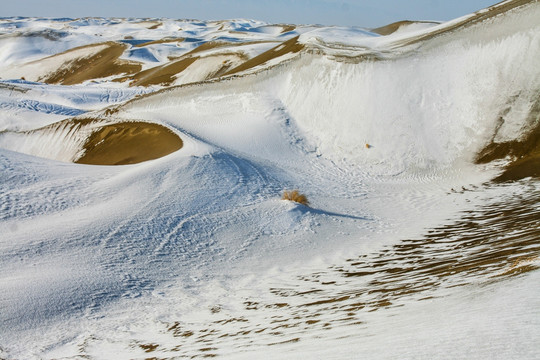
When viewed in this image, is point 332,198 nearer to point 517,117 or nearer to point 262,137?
point 262,137

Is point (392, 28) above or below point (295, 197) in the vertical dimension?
above

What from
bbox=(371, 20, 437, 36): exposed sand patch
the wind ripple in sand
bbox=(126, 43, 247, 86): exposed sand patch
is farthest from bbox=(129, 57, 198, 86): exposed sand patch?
the wind ripple in sand

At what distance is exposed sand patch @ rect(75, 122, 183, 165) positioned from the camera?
57.0 feet

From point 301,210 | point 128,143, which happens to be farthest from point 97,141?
point 301,210

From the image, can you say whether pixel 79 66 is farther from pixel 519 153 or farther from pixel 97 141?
pixel 519 153

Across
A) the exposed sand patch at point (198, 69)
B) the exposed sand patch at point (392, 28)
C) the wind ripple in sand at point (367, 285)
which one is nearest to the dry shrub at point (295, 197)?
the wind ripple in sand at point (367, 285)

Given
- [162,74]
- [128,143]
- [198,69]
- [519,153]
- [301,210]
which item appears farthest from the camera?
[162,74]

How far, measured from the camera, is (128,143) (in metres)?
19.1

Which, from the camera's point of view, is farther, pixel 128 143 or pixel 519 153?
pixel 128 143

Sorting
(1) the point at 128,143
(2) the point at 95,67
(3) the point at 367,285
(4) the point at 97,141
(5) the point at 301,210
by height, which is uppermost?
(2) the point at 95,67

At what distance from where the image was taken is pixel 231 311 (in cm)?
791

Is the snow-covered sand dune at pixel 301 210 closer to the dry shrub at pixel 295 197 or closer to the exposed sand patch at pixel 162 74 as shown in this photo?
the dry shrub at pixel 295 197

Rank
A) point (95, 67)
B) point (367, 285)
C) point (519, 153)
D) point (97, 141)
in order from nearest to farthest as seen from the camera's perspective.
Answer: point (367, 285)
point (519, 153)
point (97, 141)
point (95, 67)

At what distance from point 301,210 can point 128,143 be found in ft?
30.2
